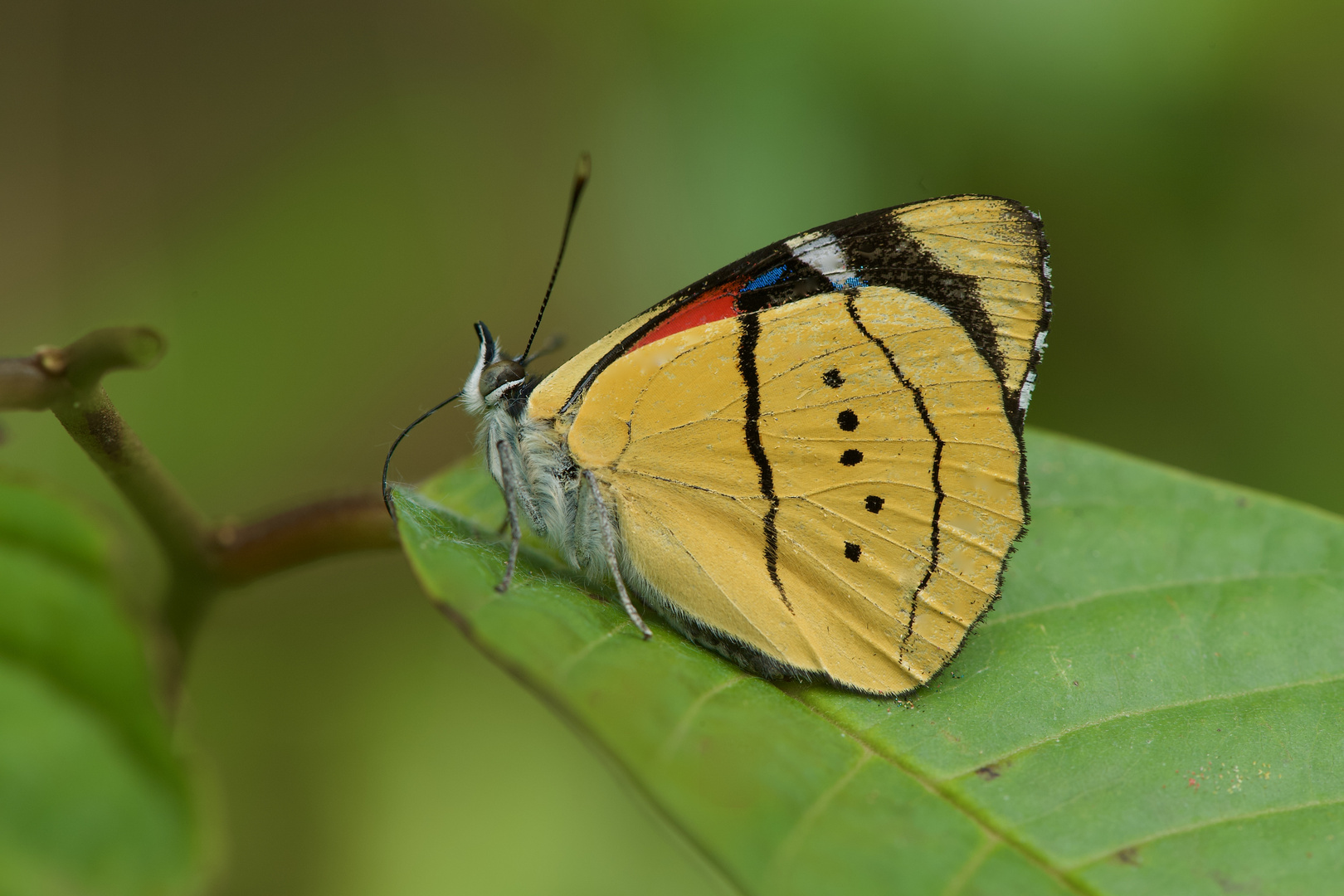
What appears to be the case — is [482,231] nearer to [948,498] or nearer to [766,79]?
[766,79]

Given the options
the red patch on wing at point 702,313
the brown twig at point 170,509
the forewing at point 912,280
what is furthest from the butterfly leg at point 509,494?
the red patch on wing at point 702,313

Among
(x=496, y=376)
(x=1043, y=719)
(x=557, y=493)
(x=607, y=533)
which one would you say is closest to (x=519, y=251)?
(x=496, y=376)

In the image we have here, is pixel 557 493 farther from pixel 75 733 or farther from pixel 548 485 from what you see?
pixel 75 733

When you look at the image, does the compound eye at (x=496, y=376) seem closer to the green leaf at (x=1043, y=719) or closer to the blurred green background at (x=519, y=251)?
the green leaf at (x=1043, y=719)

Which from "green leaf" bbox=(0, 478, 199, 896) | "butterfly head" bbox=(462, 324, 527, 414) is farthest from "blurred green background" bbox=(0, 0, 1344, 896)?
"green leaf" bbox=(0, 478, 199, 896)

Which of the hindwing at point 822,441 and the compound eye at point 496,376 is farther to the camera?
the compound eye at point 496,376

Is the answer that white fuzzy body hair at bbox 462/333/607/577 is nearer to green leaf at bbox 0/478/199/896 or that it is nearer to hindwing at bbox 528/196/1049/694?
hindwing at bbox 528/196/1049/694
